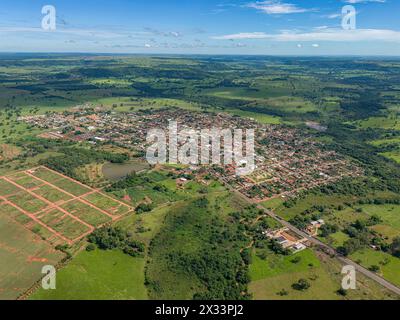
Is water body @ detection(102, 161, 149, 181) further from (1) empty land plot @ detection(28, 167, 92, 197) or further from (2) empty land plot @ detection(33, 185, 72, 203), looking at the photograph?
(2) empty land plot @ detection(33, 185, 72, 203)

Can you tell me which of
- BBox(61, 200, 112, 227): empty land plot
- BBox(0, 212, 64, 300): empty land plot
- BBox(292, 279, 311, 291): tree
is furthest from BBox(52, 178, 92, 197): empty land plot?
BBox(292, 279, 311, 291): tree

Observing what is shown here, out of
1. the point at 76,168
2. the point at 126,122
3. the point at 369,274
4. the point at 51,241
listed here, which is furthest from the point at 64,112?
the point at 369,274

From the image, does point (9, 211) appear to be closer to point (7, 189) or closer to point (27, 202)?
point (27, 202)

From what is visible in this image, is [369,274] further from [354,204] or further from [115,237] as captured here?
[115,237]

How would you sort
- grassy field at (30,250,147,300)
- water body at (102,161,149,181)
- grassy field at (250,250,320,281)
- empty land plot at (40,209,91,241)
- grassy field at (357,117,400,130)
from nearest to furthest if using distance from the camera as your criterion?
grassy field at (30,250,147,300)
grassy field at (250,250,320,281)
empty land plot at (40,209,91,241)
water body at (102,161,149,181)
grassy field at (357,117,400,130)

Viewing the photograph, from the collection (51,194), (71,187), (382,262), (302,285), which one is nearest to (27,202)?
(51,194)

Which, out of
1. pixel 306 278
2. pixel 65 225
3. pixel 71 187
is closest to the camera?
pixel 306 278

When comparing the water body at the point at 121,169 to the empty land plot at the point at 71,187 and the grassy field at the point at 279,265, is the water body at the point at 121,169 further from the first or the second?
the grassy field at the point at 279,265
